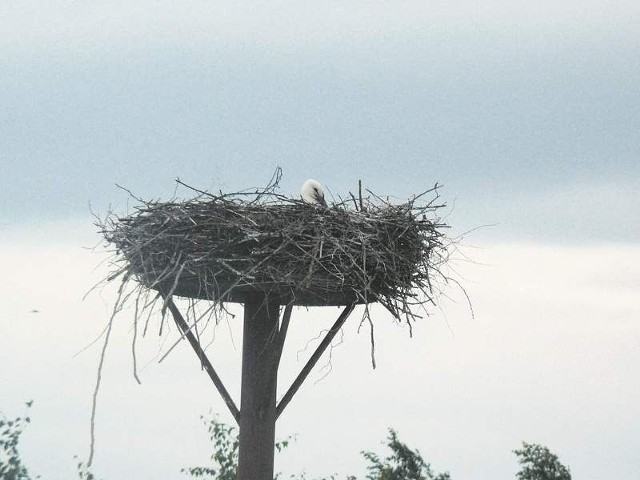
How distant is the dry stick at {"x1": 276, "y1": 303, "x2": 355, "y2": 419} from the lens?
6324mm

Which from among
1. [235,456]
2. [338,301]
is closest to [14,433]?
[235,456]

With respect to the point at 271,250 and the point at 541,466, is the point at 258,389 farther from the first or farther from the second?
the point at 541,466

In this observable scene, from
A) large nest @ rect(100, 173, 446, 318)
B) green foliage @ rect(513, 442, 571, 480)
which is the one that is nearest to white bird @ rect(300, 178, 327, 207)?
large nest @ rect(100, 173, 446, 318)

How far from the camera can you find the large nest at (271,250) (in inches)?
227

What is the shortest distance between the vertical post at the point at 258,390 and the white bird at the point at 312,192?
2.52 ft

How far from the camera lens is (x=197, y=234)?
5836 mm

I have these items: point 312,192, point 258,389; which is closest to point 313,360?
point 258,389

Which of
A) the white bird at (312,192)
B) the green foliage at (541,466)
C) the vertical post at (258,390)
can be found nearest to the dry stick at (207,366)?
the vertical post at (258,390)

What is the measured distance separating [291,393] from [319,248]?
1.19m

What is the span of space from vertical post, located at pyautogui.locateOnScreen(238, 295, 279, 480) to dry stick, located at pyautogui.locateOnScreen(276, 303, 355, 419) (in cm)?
11

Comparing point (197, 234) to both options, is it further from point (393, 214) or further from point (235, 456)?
point (235, 456)

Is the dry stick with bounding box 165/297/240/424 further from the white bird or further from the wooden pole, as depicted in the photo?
the white bird

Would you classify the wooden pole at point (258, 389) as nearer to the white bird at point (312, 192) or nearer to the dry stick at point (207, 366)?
the dry stick at point (207, 366)

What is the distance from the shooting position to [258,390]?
6281mm
